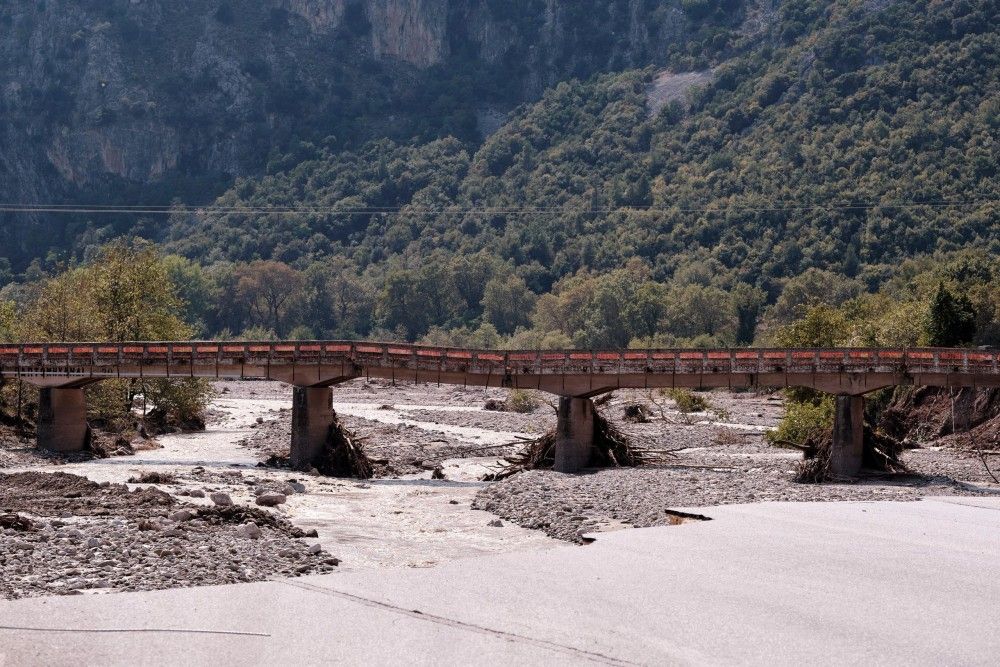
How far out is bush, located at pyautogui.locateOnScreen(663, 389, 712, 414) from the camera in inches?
4038

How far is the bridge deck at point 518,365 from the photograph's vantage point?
6341 cm

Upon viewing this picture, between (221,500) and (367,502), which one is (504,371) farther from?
(221,500)

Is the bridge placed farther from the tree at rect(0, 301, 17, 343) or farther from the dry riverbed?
the tree at rect(0, 301, 17, 343)

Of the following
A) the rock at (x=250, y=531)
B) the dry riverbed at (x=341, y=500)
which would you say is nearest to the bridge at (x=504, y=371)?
the dry riverbed at (x=341, y=500)

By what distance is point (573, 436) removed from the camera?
65.0 meters

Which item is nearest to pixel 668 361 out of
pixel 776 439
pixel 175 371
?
pixel 776 439

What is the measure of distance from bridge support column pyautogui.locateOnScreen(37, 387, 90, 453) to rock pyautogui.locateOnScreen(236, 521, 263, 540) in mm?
30884

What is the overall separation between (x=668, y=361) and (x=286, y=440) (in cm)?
2602

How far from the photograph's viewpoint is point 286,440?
83.3m

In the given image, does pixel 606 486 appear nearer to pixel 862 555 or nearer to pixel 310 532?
pixel 310 532

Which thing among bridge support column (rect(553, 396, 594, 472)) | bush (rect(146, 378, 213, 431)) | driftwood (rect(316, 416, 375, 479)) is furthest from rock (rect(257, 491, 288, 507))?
bush (rect(146, 378, 213, 431))

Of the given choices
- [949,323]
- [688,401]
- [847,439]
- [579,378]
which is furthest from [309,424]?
[688,401]

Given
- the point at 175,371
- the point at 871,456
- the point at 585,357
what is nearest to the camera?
the point at 871,456

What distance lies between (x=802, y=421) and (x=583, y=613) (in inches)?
1766
